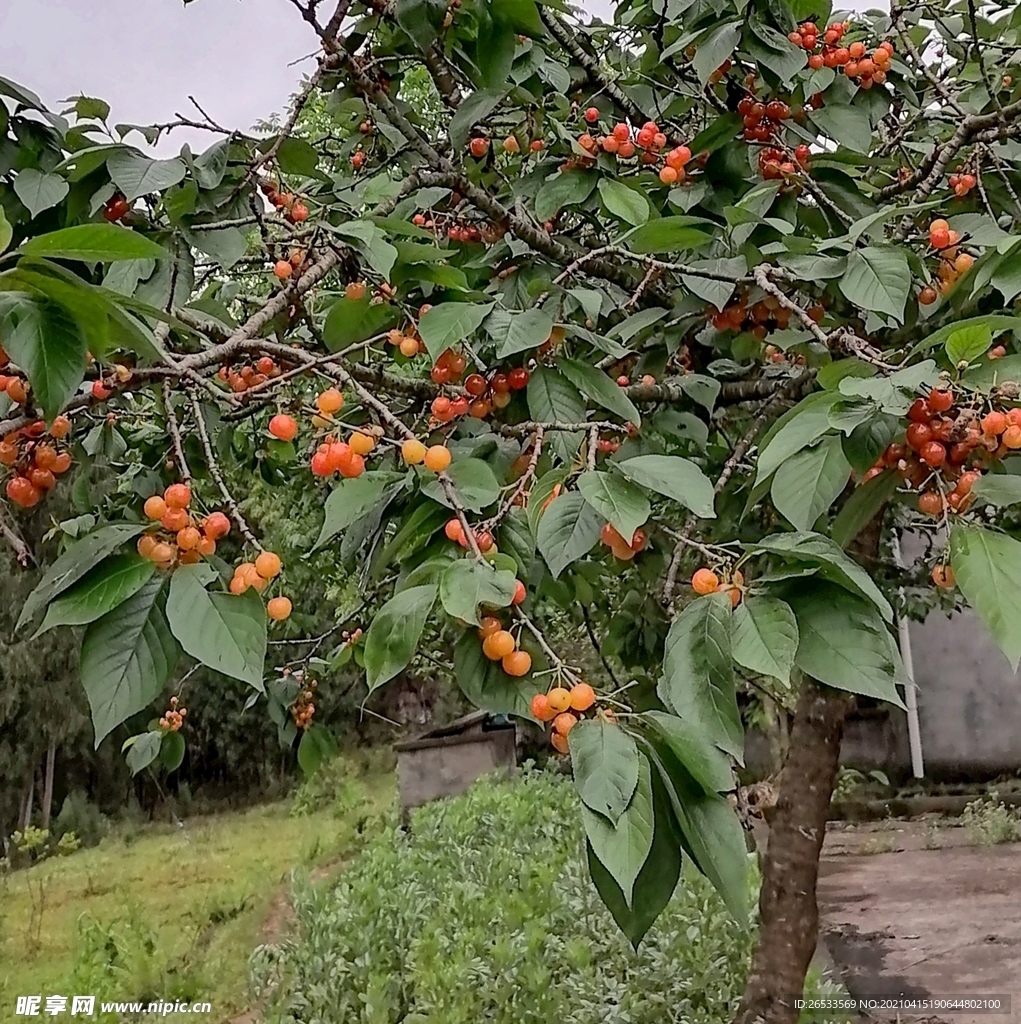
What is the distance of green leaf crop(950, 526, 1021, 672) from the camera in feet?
1.11

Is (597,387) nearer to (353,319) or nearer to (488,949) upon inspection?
(353,319)

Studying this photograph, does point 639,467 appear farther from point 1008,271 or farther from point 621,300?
point 621,300

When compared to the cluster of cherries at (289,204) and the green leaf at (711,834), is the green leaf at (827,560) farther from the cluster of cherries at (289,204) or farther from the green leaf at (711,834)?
the cluster of cherries at (289,204)

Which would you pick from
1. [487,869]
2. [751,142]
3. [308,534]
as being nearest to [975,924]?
[487,869]

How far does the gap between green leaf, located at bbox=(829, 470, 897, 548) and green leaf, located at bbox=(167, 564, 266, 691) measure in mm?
308

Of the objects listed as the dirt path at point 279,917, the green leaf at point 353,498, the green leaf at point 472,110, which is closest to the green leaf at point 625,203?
the green leaf at point 472,110

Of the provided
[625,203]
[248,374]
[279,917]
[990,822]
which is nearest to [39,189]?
[248,374]

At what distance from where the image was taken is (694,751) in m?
0.31

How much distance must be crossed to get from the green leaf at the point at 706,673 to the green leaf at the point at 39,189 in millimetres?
529

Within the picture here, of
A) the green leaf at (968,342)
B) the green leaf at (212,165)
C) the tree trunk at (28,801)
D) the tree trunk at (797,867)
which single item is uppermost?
the green leaf at (212,165)

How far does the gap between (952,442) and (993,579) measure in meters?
0.10

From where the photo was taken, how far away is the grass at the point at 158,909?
1556 millimetres

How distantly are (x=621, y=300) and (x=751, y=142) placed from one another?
194mm

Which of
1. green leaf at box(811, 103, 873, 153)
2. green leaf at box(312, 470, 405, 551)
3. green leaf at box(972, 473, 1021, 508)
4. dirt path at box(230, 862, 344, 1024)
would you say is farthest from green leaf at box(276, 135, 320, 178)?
dirt path at box(230, 862, 344, 1024)
